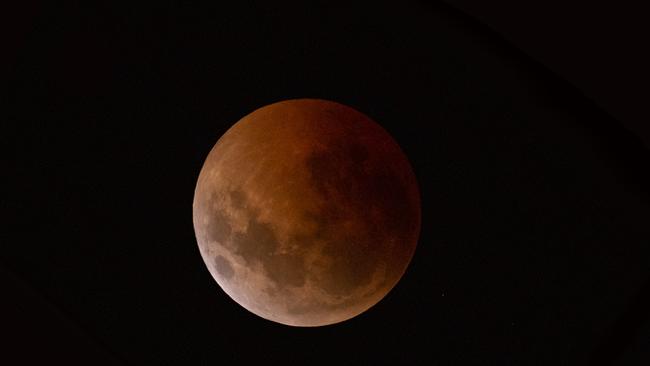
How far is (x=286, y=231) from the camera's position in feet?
12.4

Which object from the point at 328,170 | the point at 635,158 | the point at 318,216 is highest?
the point at 635,158

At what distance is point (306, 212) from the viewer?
3770 mm

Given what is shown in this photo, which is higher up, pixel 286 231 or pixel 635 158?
pixel 635 158

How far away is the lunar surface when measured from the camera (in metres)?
3.80

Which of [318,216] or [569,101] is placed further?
[569,101]

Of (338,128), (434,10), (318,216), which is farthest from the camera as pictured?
(434,10)

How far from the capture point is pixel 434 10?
524cm

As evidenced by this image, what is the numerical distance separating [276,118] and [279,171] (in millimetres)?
513

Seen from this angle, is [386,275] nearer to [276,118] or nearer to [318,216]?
[318,216]

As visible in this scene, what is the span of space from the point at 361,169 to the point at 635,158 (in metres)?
2.83

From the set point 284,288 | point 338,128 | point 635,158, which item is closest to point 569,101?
point 635,158

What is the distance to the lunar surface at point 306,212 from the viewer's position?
3797 mm

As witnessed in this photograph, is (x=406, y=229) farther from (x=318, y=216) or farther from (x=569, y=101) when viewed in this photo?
(x=569, y=101)

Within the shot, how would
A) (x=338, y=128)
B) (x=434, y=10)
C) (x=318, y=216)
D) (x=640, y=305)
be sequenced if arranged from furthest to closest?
(x=640, y=305) < (x=434, y=10) < (x=338, y=128) < (x=318, y=216)
